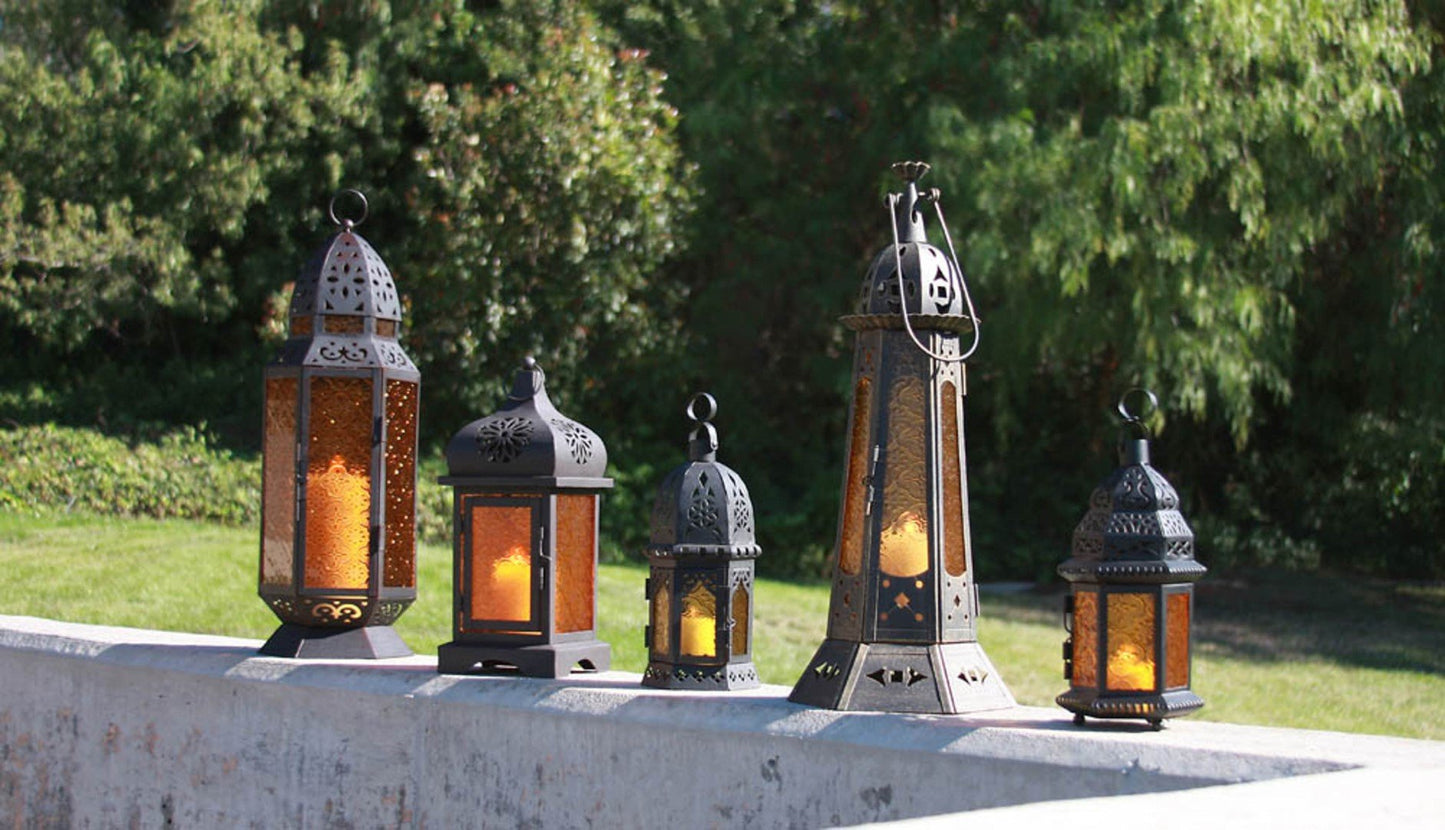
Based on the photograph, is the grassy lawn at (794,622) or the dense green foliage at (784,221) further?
the dense green foliage at (784,221)

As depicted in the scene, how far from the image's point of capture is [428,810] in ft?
14.6

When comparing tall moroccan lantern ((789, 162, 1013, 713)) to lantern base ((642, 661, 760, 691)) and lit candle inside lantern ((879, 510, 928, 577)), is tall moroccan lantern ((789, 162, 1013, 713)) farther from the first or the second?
lantern base ((642, 661, 760, 691))

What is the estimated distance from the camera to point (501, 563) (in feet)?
15.5

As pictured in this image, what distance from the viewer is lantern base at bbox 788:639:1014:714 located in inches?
155

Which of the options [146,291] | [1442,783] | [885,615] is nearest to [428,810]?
[885,615]

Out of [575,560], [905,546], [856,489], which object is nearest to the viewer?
[905,546]

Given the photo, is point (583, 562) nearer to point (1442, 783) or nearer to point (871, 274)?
point (871, 274)

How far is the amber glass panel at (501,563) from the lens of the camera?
469cm

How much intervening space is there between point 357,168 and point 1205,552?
802 cm

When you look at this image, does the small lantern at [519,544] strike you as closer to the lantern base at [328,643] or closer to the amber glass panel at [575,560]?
the amber glass panel at [575,560]

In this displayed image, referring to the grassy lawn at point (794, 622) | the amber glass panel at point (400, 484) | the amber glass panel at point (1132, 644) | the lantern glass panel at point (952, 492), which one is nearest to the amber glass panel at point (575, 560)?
the amber glass panel at point (400, 484)

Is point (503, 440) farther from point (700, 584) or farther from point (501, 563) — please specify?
point (700, 584)

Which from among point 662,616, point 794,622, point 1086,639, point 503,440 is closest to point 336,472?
point 503,440

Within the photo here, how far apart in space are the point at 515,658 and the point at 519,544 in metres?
0.33
